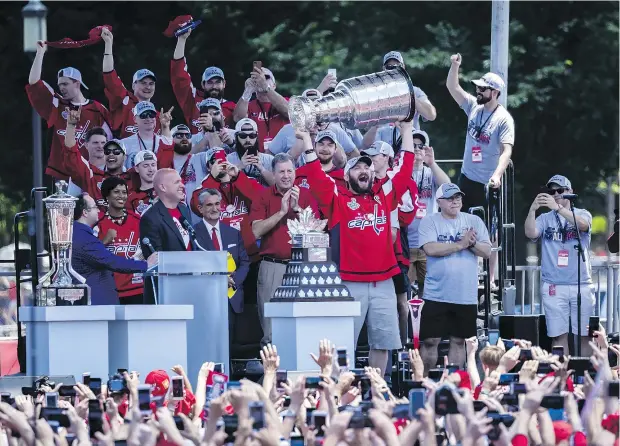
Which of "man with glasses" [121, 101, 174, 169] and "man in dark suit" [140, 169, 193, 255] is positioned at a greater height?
"man with glasses" [121, 101, 174, 169]

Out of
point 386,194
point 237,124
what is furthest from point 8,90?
point 386,194

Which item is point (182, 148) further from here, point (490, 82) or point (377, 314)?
point (377, 314)

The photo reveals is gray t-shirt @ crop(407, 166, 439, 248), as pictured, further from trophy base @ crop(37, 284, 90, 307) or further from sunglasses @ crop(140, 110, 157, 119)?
trophy base @ crop(37, 284, 90, 307)

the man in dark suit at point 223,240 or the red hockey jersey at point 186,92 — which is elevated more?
the red hockey jersey at point 186,92

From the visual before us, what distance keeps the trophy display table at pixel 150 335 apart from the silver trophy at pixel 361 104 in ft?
6.53

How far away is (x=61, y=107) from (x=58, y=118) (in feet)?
0.35

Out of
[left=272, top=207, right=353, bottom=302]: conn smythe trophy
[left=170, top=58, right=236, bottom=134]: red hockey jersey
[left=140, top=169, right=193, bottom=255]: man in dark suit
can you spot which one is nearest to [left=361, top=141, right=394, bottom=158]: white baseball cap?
[left=272, top=207, right=353, bottom=302]: conn smythe trophy

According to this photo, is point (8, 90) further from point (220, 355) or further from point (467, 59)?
point (220, 355)

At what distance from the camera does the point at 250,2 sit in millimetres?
26188

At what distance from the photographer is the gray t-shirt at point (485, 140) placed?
52.6 ft

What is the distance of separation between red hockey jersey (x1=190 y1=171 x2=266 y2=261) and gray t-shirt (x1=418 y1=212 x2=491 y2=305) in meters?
1.42

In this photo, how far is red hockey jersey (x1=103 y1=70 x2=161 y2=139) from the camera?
16891 millimetres

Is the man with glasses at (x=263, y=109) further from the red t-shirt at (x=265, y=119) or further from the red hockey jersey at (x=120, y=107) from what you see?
the red hockey jersey at (x=120, y=107)

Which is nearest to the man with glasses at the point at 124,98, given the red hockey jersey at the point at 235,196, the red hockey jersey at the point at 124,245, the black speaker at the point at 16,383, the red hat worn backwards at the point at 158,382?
the red hockey jersey at the point at 235,196
